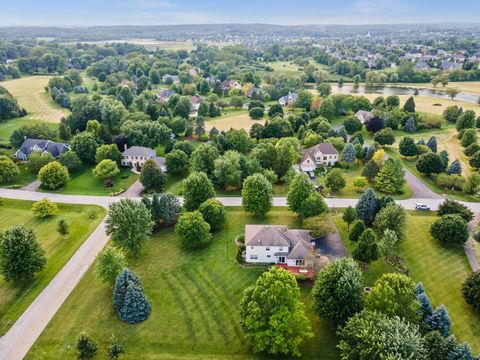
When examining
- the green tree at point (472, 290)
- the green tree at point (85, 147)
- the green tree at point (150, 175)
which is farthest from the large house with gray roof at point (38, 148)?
the green tree at point (472, 290)

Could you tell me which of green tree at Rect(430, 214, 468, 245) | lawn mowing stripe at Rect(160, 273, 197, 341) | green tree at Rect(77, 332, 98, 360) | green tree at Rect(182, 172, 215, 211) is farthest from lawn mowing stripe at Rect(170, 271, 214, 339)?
green tree at Rect(430, 214, 468, 245)

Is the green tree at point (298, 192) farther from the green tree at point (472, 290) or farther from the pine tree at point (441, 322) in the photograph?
the pine tree at point (441, 322)

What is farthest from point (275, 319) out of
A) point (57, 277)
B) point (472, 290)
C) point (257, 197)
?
point (57, 277)

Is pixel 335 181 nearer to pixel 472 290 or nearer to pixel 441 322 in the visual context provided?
pixel 472 290

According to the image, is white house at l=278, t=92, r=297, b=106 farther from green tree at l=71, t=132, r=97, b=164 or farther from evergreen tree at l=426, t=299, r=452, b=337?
evergreen tree at l=426, t=299, r=452, b=337

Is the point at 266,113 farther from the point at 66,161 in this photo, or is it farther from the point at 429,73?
the point at 429,73

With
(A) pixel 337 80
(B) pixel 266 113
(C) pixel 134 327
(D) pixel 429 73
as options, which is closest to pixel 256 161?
(C) pixel 134 327
